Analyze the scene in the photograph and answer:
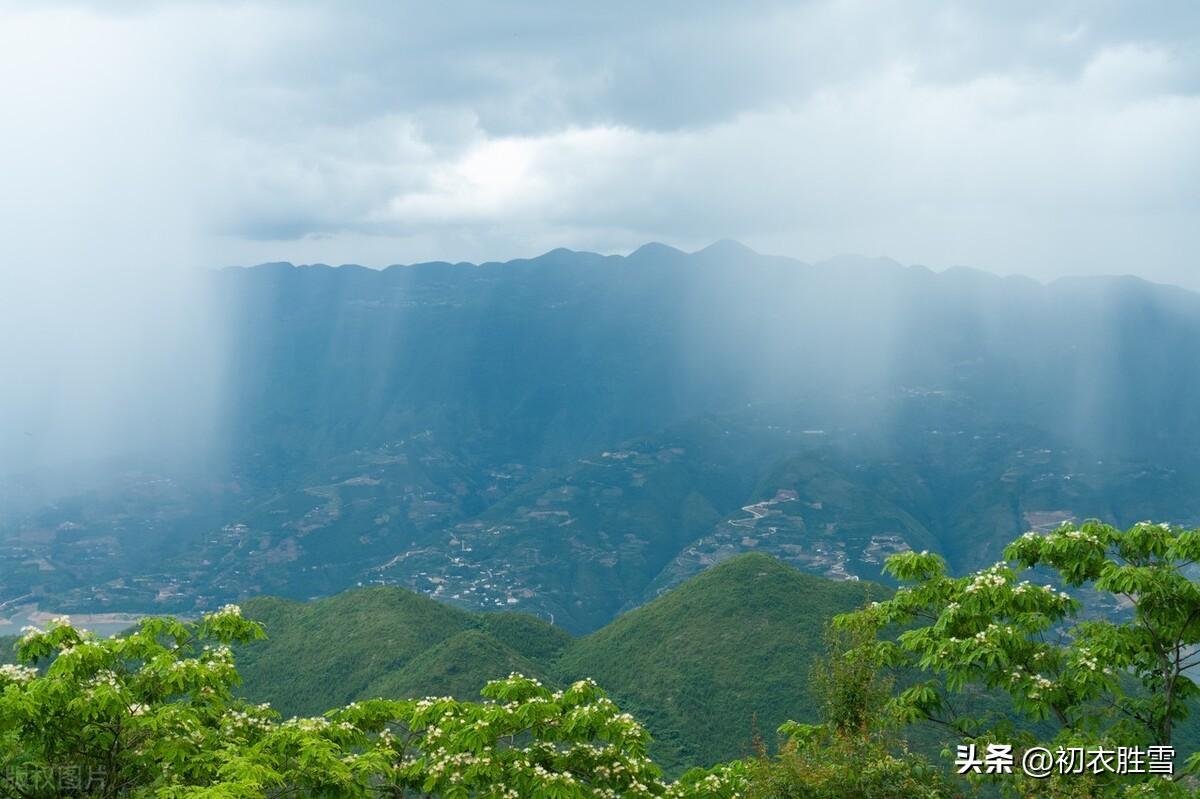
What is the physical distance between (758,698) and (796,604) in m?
25.5

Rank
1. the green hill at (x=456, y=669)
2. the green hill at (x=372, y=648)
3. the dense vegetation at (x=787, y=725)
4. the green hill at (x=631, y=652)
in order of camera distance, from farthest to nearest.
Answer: the green hill at (x=372, y=648), the green hill at (x=631, y=652), the green hill at (x=456, y=669), the dense vegetation at (x=787, y=725)

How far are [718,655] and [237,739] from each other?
358ft

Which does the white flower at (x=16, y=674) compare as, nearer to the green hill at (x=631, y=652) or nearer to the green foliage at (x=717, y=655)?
the green hill at (x=631, y=652)

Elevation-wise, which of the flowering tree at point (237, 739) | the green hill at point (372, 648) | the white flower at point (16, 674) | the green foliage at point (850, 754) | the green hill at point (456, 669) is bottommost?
the green hill at point (372, 648)

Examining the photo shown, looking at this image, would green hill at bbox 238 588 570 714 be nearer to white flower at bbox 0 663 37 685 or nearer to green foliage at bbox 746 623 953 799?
white flower at bbox 0 663 37 685

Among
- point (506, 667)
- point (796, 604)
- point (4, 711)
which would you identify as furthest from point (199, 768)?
point (796, 604)

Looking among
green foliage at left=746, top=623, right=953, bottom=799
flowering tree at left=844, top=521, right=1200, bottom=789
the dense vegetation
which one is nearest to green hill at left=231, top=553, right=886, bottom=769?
the dense vegetation

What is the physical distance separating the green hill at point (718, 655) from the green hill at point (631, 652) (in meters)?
0.21

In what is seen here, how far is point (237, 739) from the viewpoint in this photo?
22859 millimetres

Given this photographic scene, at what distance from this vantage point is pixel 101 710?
2000 centimetres

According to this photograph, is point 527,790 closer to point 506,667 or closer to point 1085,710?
point 1085,710

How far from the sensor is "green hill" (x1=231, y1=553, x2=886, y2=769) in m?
111

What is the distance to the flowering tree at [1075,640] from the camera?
66.5 feet

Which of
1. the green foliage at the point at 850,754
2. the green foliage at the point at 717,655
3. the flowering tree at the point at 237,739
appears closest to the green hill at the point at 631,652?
the green foliage at the point at 717,655
